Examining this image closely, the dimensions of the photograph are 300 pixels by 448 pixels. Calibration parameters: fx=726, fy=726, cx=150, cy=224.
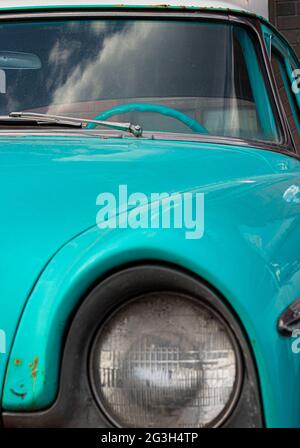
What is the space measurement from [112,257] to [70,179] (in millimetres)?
301

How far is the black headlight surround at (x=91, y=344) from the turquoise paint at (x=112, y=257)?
0.05 ft

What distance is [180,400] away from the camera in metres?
1.29

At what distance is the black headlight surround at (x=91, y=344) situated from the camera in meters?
1.29

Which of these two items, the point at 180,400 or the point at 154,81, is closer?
the point at 180,400

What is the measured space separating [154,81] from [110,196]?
3.09 ft

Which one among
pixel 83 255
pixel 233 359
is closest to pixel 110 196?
pixel 83 255

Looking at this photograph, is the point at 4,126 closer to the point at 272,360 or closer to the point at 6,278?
the point at 6,278

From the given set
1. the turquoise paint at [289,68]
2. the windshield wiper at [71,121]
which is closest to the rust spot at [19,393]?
the windshield wiper at [71,121]

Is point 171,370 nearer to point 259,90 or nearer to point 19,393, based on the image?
point 19,393

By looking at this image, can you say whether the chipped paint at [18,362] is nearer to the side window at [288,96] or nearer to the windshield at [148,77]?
the windshield at [148,77]

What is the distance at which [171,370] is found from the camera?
129cm

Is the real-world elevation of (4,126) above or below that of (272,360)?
above
